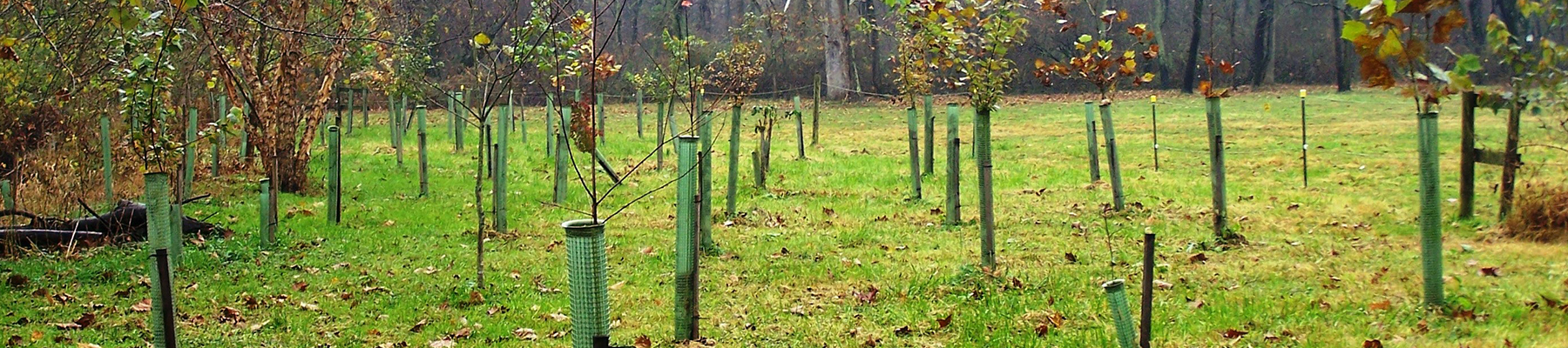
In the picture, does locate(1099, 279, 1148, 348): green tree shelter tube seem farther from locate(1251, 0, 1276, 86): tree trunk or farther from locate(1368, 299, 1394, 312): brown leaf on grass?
locate(1251, 0, 1276, 86): tree trunk

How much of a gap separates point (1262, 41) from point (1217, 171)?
110ft

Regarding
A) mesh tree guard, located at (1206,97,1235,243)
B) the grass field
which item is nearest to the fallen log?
the grass field

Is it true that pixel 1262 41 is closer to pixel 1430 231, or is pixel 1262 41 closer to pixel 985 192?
pixel 985 192

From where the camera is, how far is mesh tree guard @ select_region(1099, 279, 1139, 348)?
371cm

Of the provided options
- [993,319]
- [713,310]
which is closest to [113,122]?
[713,310]

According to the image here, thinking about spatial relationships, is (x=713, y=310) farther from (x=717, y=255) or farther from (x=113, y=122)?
(x=113, y=122)

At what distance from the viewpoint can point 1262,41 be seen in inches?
1538

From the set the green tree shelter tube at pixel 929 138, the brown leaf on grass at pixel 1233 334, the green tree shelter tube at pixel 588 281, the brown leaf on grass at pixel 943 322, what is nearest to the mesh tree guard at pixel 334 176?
the brown leaf on grass at pixel 943 322

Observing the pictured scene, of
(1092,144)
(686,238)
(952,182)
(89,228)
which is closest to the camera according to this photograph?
(686,238)

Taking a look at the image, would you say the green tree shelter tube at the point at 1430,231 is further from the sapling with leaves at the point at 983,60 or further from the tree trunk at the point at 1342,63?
the tree trunk at the point at 1342,63

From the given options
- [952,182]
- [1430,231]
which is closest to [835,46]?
[952,182]

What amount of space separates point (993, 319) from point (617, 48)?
3824 centimetres

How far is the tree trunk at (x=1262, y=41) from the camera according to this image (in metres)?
38.8

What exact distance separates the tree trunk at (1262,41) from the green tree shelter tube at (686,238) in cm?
3729
